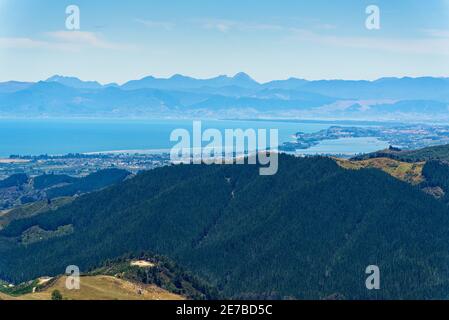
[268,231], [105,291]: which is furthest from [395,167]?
[105,291]

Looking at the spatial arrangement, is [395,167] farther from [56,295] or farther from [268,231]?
[56,295]

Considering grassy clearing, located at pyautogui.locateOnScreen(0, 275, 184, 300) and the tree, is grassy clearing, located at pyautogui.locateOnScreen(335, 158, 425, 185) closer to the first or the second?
grassy clearing, located at pyautogui.locateOnScreen(0, 275, 184, 300)

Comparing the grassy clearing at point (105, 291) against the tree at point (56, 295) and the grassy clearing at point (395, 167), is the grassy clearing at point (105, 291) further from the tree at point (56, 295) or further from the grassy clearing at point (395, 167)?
the grassy clearing at point (395, 167)

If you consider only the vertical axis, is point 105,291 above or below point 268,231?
above

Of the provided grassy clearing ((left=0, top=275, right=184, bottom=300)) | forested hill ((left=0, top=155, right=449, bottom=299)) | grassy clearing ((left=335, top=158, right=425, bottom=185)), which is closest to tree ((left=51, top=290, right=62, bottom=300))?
grassy clearing ((left=0, top=275, right=184, bottom=300))

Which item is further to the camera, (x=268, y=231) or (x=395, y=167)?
(x=395, y=167)

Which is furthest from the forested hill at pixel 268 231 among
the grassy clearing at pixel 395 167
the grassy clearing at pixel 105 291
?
the grassy clearing at pixel 105 291

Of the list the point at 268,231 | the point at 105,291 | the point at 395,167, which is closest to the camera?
the point at 105,291

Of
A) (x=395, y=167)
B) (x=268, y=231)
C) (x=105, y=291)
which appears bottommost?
(x=268, y=231)
